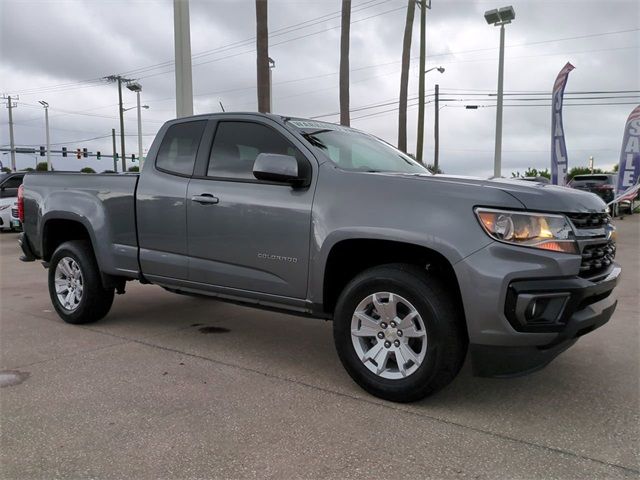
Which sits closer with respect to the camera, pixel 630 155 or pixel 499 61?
pixel 630 155

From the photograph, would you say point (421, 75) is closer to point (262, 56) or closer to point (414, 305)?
point (262, 56)

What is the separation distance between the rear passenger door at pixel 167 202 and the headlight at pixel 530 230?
255 centimetres

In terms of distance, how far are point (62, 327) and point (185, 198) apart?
6.79 feet

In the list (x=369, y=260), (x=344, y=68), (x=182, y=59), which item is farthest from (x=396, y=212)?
(x=344, y=68)

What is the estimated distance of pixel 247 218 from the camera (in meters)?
4.12

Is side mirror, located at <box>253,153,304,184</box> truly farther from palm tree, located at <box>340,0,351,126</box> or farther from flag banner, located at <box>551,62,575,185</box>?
flag banner, located at <box>551,62,575,185</box>

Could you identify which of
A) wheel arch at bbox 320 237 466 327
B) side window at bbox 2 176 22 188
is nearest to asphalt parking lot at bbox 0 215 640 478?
wheel arch at bbox 320 237 466 327

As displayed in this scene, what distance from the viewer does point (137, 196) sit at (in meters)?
4.89

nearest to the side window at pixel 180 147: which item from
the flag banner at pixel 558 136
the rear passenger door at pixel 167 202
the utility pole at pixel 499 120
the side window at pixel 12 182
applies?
the rear passenger door at pixel 167 202

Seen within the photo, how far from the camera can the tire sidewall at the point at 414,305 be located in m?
3.29

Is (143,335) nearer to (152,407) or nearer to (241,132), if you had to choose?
(152,407)

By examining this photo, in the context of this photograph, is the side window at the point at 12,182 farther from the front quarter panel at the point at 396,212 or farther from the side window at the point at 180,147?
the front quarter panel at the point at 396,212

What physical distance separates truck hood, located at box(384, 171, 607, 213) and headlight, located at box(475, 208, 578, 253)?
0.06 m

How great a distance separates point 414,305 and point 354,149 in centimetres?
161
